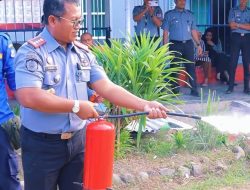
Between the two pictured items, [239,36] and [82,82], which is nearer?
[82,82]

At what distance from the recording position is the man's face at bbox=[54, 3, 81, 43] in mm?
3330

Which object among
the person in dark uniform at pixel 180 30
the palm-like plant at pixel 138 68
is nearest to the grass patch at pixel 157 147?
the palm-like plant at pixel 138 68

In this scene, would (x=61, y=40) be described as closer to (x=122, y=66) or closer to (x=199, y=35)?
(x=122, y=66)

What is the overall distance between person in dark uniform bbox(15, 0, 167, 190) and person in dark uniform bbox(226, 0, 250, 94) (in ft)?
23.9

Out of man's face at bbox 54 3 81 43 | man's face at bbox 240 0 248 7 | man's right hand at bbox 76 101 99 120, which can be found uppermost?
man's face at bbox 240 0 248 7

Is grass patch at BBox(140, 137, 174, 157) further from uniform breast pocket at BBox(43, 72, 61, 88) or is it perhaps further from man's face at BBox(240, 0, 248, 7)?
man's face at BBox(240, 0, 248, 7)

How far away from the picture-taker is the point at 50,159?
11.4ft

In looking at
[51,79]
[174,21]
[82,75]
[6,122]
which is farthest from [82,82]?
[174,21]

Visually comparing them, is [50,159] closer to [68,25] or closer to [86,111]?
[86,111]

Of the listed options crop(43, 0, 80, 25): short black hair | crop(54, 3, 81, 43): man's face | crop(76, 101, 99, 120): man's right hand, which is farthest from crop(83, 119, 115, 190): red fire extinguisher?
crop(43, 0, 80, 25): short black hair

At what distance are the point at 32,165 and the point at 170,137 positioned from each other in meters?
3.44

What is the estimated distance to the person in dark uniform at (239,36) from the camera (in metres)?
10.5

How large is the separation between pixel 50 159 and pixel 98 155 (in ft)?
1.19

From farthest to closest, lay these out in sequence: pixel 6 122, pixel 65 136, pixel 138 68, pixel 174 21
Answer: pixel 174 21 < pixel 138 68 < pixel 6 122 < pixel 65 136
